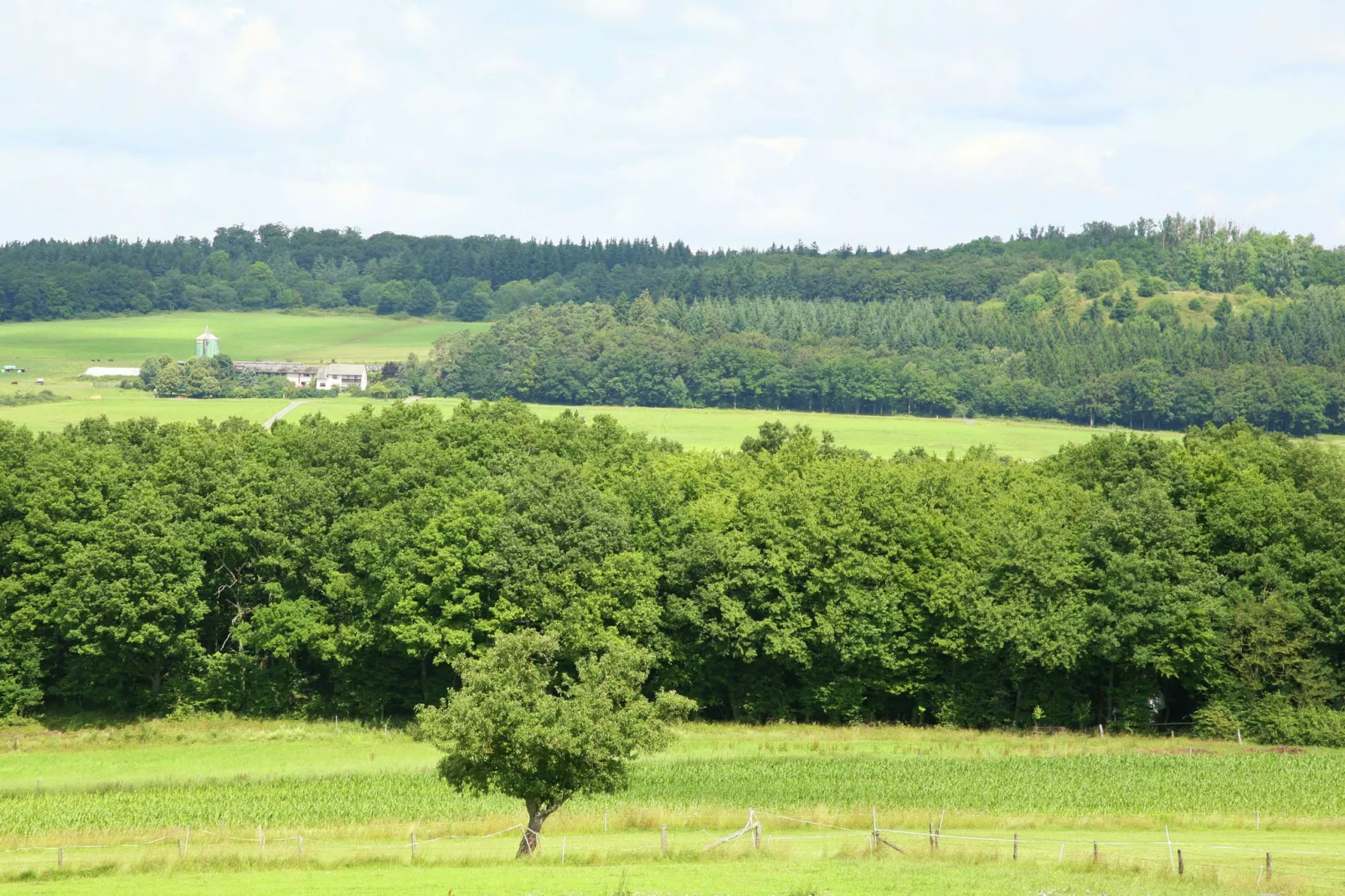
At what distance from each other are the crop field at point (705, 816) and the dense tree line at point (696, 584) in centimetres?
353

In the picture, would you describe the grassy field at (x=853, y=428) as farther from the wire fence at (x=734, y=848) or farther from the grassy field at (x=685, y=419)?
the wire fence at (x=734, y=848)

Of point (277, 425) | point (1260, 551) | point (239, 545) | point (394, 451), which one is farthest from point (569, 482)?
point (1260, 551)

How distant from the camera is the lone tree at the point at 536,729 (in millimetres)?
35219

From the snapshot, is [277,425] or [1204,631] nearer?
[1204,631]

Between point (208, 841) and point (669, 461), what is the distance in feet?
141

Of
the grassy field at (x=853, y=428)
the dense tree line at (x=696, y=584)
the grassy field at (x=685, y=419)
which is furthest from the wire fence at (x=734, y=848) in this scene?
the grassy field at (x=853, y=428)

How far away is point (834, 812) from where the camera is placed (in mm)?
44406

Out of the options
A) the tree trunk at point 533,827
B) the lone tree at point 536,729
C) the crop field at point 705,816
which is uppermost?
Answer: the lone tree at point 536,729

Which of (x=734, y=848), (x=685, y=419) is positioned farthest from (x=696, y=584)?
(x=685, y=419)

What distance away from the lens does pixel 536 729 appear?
3500cm

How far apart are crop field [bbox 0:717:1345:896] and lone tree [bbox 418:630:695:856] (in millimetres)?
→ 2044

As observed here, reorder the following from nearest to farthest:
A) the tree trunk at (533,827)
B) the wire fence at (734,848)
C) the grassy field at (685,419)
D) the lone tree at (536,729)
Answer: the lone tree at (536,729), the wire fence at (734,848), the tree trunk at (533,827), the grassy field at (685,419)

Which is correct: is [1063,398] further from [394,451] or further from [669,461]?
[394,451]

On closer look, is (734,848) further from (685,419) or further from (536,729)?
(685,419)
